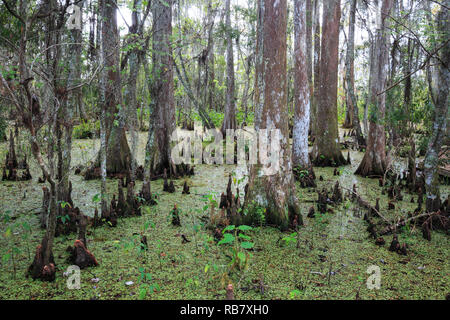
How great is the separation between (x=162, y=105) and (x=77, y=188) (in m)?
2.24

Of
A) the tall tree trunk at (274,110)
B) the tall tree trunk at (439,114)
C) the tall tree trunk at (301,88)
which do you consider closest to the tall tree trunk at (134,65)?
the tall tree trunk at (274,110)

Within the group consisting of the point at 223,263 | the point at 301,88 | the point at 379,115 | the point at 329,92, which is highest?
the point at 329,92

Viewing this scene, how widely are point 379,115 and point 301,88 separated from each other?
1.54 metres

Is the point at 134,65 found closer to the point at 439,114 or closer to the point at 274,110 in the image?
the point at 274,110

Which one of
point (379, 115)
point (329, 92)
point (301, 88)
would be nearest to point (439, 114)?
point (379, 115)

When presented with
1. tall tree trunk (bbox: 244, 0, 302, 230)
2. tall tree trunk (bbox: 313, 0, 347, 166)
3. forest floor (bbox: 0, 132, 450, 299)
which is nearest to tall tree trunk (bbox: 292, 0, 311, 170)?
tall tree trunk (bbox: 313, 0, 347, 166)

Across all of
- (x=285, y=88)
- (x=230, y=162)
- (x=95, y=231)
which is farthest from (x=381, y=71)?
(x=95, y=231)

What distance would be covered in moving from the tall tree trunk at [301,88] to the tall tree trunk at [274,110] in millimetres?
2224

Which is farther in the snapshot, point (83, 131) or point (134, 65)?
point (83, 131)

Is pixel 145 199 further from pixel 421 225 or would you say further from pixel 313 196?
pixel 421 225

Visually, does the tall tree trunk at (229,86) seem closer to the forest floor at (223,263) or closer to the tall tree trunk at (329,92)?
the tall tree trunk at (329,92)

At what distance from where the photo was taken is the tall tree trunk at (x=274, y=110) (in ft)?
12.7

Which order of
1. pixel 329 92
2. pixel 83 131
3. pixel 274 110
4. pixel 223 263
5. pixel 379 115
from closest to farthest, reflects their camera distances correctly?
pixel 223 263, pixel 274 110, pixel 379 115, pixel 329 92, pixel 83 131

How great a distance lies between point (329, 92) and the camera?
7824 millimetres
